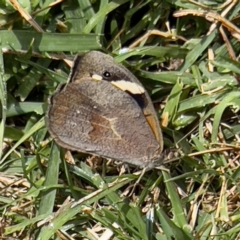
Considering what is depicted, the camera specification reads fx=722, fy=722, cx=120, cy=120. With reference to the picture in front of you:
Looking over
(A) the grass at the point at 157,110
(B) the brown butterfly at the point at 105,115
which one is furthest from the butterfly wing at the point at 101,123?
(A) the grass at the point at 157,110

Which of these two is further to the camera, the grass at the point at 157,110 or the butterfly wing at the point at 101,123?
the grass at the point at 157,110

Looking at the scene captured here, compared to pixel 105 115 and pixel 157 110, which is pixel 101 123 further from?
pixel 157 110

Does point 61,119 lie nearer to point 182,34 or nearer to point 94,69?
point 94,69

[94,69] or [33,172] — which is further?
[33,172]

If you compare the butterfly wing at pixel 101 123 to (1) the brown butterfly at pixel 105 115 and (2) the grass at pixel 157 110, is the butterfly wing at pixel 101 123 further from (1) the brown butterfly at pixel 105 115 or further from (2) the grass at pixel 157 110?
(2) the grass at pixel 157 110

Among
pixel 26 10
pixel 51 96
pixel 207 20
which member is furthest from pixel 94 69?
pixel 207 20

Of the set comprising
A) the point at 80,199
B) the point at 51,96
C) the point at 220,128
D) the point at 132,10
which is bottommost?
the point at 80,199

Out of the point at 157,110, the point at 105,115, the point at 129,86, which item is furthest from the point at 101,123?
the point at 157,110

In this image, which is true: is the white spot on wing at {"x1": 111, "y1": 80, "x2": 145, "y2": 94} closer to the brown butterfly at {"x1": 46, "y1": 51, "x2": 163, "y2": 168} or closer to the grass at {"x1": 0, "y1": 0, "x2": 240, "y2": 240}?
the brown butterfly at {"x1": 46, "y1": 51, "x2": 163, "y2": 168}
